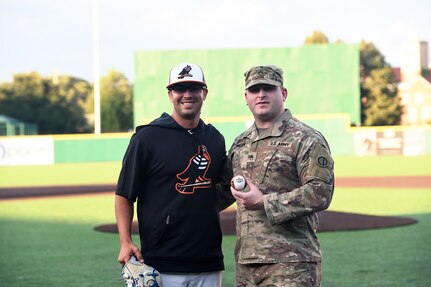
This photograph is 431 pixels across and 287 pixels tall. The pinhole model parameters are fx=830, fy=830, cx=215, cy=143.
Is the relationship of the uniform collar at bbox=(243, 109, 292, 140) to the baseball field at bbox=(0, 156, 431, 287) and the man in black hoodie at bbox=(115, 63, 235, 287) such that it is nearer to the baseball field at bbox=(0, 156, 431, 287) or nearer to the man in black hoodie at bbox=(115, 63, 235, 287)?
the man in black hoodie at bbox=(115, 63, 235, 287)

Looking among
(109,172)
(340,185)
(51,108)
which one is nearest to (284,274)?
(340,185)

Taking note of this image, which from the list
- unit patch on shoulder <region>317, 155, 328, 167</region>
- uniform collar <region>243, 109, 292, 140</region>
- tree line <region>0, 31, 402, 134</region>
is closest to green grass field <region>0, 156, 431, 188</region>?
uniform collar <region>243, 109, 292, 140</region>

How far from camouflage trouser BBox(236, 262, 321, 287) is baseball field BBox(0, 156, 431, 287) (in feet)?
15.6

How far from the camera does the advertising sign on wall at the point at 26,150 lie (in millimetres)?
43781

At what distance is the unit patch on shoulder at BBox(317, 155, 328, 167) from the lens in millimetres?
3994

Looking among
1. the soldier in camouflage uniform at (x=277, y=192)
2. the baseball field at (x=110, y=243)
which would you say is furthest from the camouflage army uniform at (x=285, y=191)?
the baseball field at (x=110, y=243)

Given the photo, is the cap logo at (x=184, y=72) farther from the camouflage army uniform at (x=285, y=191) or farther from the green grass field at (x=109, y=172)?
the green grass field at (x=109, y=172)

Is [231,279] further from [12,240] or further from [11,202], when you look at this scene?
[11,202]

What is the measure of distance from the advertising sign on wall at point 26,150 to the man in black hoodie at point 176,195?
4018 cm

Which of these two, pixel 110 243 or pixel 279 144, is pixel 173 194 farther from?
pixel 110 243

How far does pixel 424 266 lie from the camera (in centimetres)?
982

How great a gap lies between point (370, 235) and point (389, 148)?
30.5 m

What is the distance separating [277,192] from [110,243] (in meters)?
8.73

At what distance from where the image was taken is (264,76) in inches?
164
